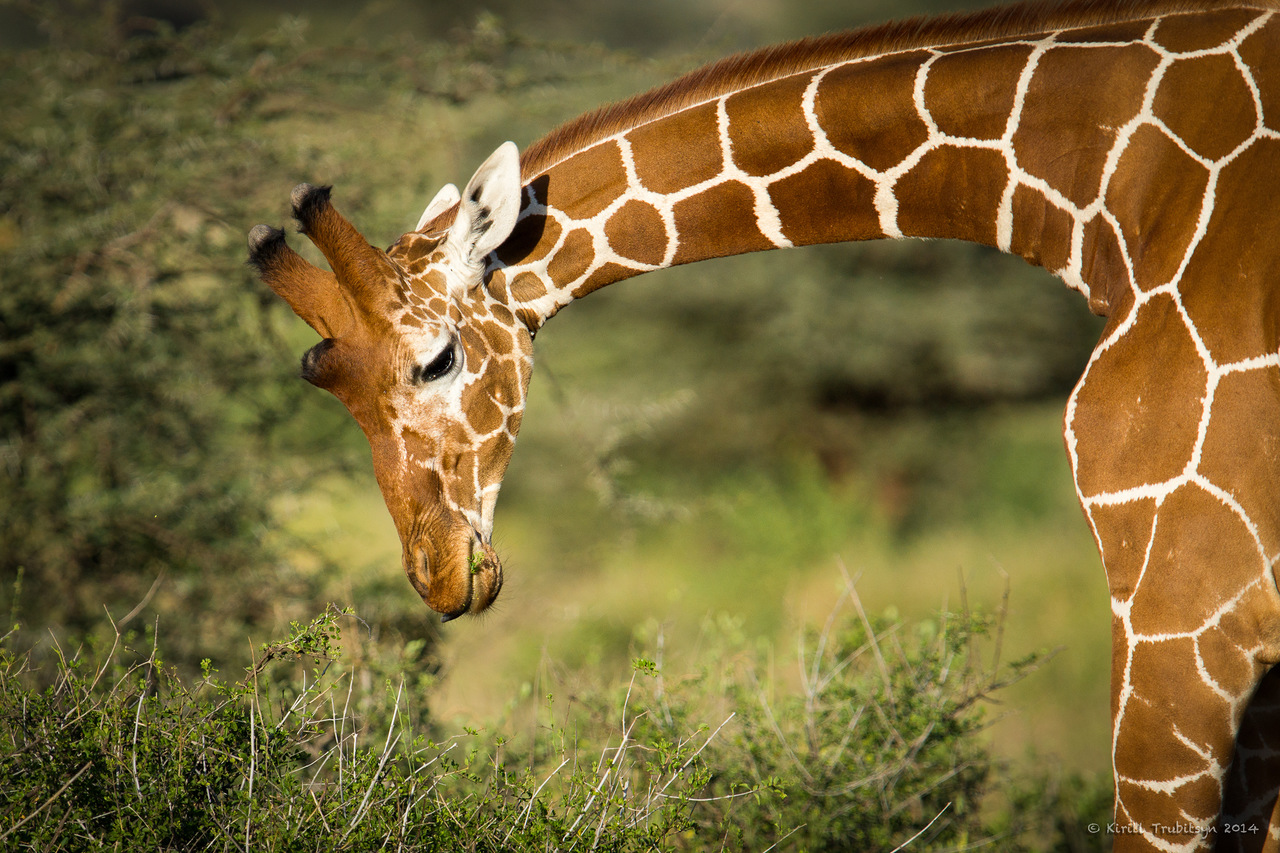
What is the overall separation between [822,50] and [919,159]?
1.55 ft

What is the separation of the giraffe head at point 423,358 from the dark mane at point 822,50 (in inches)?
15.0

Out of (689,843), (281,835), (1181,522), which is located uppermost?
(1181,522)

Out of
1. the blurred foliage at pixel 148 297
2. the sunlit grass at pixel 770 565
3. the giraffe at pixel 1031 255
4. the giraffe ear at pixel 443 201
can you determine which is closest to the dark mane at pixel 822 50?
the giraffe at pixel 1031 255

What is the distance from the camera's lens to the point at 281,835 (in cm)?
210

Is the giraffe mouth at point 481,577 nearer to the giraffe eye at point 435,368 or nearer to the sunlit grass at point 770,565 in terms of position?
the giraffe eye at point 435,368

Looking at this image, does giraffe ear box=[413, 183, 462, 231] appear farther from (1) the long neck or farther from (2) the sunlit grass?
(2) the sunlit grass

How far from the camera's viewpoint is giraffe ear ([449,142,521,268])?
2.69 meters

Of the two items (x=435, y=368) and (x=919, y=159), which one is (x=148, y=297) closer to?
(x=435, y=368)

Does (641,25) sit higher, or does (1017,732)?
(641,25)

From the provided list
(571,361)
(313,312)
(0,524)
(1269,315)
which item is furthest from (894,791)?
(571,361)

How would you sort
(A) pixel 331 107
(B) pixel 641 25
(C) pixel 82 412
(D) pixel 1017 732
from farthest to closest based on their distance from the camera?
(B) pixel 641 25
(D) pixel 1017 732
(A) pixel 331 107
(C) pixel 82 412

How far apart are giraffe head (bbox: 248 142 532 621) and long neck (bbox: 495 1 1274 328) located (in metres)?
0.21

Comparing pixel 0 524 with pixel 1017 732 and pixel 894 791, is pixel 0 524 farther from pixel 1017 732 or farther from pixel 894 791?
pixel 1017 732

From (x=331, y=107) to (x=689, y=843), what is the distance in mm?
4860
